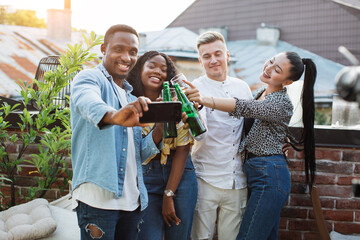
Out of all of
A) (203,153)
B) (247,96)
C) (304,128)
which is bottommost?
(203,153)

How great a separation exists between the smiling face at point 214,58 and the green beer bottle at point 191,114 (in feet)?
1.53

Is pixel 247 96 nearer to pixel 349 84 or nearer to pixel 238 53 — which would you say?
pixel 349 84

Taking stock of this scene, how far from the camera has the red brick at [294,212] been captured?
112 inches

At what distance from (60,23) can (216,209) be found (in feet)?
31.9

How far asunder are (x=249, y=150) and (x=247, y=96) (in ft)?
1.18

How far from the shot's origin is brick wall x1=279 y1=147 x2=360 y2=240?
277 cm

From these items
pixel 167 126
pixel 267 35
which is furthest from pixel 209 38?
pixel 267 35

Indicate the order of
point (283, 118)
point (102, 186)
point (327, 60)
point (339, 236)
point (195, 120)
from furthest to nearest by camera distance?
point (327, 60)
point (339, 236)
point (283, 118)
point (195, 120)
point (102, 186)

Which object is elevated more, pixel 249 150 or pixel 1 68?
pixel 1 68

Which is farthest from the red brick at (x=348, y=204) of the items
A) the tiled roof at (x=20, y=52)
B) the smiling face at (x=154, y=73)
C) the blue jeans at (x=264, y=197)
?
the tiled roof at (x=20, y=52)

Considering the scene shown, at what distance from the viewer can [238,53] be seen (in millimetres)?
12805

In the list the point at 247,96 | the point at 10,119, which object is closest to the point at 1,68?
the point at 10,119

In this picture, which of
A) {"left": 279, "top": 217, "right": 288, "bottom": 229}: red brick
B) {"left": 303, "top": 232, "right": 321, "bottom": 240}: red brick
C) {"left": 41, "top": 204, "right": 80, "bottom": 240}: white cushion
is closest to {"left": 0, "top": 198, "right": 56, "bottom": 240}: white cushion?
{"left": 41, "top": 204, "right": 80, "bottom": 240}: white cushion

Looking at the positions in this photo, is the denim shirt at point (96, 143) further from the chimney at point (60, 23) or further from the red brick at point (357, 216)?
the chimney at point (60, 23)
